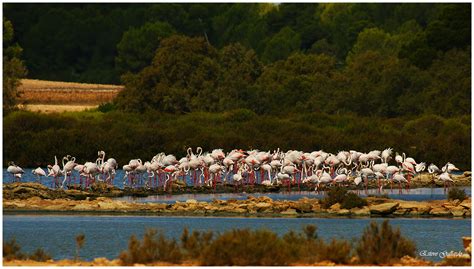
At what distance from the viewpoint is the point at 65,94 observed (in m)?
83.0

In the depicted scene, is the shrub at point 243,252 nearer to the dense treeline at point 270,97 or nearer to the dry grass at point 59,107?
the dense treeline at point 270,97

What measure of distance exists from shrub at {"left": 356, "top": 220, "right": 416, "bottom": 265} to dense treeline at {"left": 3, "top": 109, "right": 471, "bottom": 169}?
2918 cm

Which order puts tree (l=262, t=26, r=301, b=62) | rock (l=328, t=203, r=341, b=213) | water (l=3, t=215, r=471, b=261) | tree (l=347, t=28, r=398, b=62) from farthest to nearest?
1. tree (l=262, t=26, r=301, b=62)
2. tree (l=347, t=28, r=398, b=62)
3. rock (l=328, t=203, r=341, b=213)
4. water (l=3, t=215, r=471, b=261)

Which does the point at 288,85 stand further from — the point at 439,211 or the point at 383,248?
the point at 383,248

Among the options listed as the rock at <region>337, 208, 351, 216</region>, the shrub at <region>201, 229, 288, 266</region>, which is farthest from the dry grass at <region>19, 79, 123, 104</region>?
the shrub at <region>201, 229, 288, 266</region>

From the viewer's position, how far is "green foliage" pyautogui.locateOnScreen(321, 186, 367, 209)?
29516 millimetres

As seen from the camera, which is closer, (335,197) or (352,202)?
(352,202)

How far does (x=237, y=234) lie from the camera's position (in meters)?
17.8

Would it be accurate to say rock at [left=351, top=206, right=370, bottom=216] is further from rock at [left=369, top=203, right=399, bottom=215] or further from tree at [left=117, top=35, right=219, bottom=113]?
tree at [left=117, top=35, right=219, bottom=113]

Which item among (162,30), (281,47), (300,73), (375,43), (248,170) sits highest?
(162,30)

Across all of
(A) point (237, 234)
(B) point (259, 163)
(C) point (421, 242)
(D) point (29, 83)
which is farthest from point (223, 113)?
(A) point (237, 234)

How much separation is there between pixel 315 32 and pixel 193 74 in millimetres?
33787

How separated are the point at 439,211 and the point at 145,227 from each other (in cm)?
758

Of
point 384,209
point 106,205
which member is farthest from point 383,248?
point 106,205
